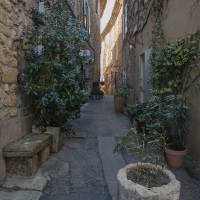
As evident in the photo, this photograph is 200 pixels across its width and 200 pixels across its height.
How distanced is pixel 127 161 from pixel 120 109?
4400mm

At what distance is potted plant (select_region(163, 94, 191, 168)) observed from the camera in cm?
284

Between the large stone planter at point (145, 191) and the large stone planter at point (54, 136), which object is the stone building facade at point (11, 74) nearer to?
the large stone planter at point (54, 136)

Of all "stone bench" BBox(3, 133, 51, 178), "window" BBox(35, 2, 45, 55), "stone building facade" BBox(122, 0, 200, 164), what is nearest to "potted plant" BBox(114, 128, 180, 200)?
"stone bench" BBox(3, 133, 51, 178)

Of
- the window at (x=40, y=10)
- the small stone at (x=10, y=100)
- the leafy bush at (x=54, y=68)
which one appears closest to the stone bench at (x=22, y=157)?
the small stone at (x=10, y=100)

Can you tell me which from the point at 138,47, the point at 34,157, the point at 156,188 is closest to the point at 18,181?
the point at 34,157

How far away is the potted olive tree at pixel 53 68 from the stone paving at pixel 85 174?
1.80ft

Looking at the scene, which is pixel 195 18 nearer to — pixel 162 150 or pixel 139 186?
pixel 162 150

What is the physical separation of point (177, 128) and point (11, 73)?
2388 mm

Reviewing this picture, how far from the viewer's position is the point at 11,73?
2.83 meters

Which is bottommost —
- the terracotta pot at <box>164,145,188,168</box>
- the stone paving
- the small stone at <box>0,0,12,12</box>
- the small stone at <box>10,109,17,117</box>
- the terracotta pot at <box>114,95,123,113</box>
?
the stone paving

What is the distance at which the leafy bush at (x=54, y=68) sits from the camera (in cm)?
320

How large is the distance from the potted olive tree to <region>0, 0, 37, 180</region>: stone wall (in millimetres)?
137

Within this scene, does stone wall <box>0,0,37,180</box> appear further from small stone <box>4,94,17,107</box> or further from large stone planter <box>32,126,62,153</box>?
large stone planter <box>32,126,62,153</box>

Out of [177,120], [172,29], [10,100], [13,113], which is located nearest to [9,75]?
[10,100]
